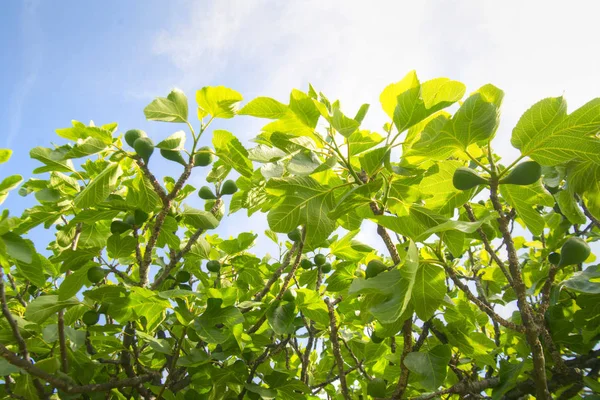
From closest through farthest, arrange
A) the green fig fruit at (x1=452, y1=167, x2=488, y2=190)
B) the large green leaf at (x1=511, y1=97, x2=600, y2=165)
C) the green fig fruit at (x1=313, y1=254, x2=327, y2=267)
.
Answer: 1. the large green leaf at (x1=511, y1=97, x2=600, y2=165)
2. the green fig fruit at (x1=452, y1=167, x2=488, y2=190)
3. the green fig fruit at (x1=313, y1=254, x2=327, y2=267)

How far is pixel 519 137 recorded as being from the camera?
1.67m

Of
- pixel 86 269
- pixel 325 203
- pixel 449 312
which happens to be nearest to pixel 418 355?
pixel 449 312

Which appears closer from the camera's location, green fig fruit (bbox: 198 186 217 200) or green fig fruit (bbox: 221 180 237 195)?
green fig fruit (bbox: 221 180 237 195)

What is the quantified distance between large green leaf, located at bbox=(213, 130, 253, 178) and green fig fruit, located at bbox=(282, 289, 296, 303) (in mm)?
803

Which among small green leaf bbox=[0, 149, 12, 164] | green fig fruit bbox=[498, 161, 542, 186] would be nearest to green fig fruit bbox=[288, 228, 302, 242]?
green fig fruit bbox=[498, 161, 542, 186]

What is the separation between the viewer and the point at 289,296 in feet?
8.63

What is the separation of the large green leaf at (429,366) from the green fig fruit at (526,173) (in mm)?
791

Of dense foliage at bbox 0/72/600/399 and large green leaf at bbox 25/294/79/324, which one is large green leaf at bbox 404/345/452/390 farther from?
large green leaf at bbox 25/294/79/324

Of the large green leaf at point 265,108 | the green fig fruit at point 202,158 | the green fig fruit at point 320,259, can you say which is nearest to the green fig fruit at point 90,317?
the green fig fruit at point 202,158

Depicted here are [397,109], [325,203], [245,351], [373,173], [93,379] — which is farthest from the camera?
[93,379]

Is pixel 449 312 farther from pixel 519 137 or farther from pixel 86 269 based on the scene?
pixel 86 269

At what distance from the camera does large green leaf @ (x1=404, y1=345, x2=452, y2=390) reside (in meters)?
1.82

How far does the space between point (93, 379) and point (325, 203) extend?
226 centimetres

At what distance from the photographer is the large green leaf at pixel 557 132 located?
1.55 m
